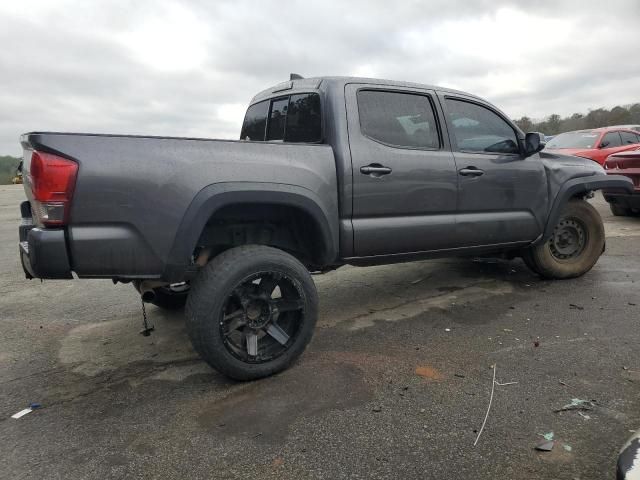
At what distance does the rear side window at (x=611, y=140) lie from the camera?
11122 mm

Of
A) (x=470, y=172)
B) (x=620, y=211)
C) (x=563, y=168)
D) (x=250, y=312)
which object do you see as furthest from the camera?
(x=620, y=211)

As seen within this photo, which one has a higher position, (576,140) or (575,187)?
(576,140)

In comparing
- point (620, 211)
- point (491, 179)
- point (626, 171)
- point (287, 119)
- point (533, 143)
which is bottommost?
point (620, 211)

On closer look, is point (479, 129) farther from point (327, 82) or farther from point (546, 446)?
point (546, 446)

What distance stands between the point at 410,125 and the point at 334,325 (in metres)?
1.77

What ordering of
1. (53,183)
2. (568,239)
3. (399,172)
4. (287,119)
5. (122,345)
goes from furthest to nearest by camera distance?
1. (568,239)
2. (287,119)
3. (122,345)
4. (399,172)
5. (53,183)

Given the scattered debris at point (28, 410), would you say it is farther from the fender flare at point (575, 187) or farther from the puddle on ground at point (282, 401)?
the fender flare at point (575, 187)

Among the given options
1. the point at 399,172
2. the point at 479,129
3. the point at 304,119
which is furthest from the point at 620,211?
the point at 304,119

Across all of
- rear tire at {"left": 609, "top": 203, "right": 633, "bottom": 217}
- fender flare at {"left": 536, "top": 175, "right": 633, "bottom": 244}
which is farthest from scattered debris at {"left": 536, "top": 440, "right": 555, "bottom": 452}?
rear tire at {"left": 609, "top": 203, "right": 633, "bottom": 217}

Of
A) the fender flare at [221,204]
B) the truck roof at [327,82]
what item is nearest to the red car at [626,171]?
the truck roof at [327,82]

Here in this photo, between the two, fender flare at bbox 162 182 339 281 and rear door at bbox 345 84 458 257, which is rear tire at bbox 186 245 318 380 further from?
rear door at bbox 345 84 458 257

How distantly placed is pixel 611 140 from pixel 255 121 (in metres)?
10.6

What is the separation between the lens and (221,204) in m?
2.72

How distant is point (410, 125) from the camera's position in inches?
147
